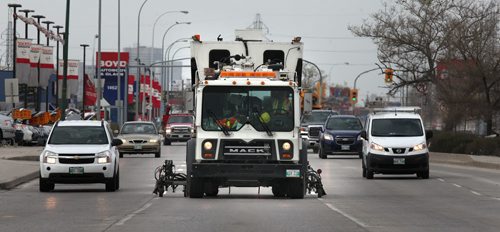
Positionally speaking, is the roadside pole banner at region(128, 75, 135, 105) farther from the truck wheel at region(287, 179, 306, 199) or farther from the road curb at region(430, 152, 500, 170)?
the truck wheel at region(287, 179, 306, 199)

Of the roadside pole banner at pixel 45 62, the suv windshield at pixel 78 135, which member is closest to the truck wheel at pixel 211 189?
the suv windshield at pixel 78 135

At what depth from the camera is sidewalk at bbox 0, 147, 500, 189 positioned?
1270 inches

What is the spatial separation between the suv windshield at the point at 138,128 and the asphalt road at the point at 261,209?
18.0 metres

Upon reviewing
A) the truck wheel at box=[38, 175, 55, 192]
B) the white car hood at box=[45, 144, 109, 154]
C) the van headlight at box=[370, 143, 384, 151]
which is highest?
the white car hood at box=[45, 144, 109, 154]

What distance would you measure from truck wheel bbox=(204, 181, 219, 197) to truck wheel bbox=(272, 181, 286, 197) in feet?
4.41

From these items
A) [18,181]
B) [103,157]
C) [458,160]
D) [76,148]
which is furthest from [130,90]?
[103,157]

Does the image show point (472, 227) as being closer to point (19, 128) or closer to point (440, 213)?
point (440, 213)

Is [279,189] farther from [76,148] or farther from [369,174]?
[369,174]

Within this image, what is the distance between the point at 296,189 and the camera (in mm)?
25531

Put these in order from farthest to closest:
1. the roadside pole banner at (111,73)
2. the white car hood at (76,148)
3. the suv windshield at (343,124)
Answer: the roadside pole banner at (111,73) < the suv windshield at (343,124) < the white car hood at (76,148)

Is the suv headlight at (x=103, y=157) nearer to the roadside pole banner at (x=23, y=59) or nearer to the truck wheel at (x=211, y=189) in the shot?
the truck wheel at (x=211, y=189)

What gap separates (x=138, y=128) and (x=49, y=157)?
24.9 m

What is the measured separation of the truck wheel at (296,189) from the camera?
25312 mm

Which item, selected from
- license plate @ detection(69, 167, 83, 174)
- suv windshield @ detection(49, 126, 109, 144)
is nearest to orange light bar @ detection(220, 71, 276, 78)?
license plate @ detection(69, 167, 83, 174)
